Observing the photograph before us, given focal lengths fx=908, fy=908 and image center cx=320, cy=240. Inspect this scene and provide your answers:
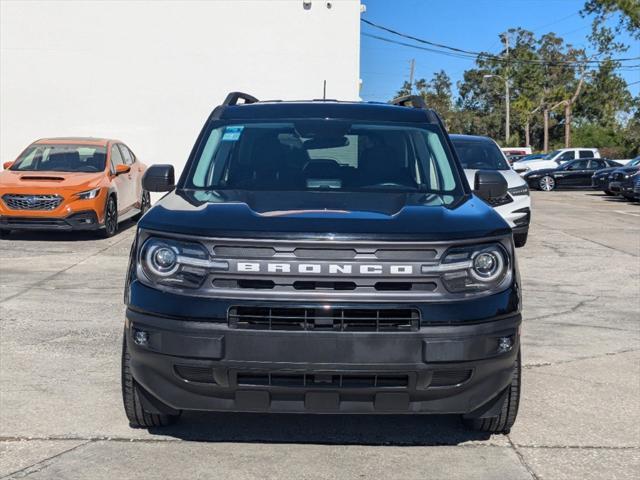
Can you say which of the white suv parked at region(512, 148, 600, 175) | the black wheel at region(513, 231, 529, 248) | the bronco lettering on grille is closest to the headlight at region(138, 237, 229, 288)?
the bronco lettering on grille

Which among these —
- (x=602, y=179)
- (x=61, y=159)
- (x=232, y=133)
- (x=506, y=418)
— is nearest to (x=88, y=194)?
(x=61, y=159)

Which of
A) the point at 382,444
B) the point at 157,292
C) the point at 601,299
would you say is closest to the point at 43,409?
the point at 157,292

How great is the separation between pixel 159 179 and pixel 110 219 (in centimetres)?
922

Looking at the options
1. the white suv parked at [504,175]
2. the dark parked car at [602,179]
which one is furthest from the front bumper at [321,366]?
the dark parked car at [602,179]

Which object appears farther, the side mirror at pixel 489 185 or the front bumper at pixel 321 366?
the side mirror at pixel 489 185

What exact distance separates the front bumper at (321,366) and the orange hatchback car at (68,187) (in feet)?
32.0

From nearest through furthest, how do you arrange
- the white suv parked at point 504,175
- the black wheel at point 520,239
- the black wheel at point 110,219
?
the white suv parked at point 504,175, the black wheel at point 520,239, the black wheel at point 110,219

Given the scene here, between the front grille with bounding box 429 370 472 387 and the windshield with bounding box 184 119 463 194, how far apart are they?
132cm

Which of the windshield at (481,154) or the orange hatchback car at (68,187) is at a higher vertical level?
the windshield at (481,154)

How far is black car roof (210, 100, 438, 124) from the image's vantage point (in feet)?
18.7

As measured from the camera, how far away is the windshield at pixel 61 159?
47.7 ft

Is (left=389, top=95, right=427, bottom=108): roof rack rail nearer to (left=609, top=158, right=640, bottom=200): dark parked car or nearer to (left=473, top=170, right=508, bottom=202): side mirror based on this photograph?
(left=473, top=170, right=508, bottom=202): side mirror

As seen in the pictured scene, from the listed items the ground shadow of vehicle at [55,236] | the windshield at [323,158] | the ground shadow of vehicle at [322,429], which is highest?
the windshield at [323,158]

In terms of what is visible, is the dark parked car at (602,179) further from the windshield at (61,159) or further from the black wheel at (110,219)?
the windshield at (61,159)
